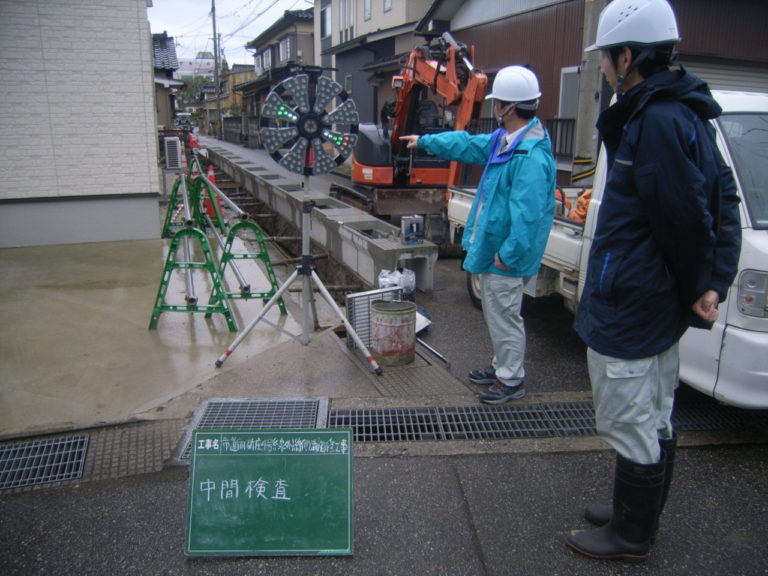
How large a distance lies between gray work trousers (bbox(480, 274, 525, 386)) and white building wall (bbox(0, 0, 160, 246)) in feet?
21.5

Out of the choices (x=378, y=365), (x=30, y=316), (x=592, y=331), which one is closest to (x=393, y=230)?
(x=378, y=365)

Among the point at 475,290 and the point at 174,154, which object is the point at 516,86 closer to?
the point at 475,290

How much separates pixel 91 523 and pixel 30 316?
3.50m

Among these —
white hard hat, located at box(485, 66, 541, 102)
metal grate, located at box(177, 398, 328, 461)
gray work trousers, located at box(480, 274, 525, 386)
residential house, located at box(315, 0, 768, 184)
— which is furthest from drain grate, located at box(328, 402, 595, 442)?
residential house, located at box(315, 0, 768, 184)

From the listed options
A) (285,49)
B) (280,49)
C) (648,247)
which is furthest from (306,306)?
(280,49)

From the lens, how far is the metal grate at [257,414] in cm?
379

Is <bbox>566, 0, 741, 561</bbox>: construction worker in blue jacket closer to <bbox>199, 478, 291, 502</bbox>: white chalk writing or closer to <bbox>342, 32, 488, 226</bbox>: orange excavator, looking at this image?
<bbox>199, 478, 291, 502</bbox>: white chalk writing

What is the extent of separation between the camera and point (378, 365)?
4.64 metres

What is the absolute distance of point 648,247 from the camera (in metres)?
2.31

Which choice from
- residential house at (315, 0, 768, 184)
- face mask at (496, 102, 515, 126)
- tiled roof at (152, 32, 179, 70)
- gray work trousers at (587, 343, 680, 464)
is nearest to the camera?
gray work trousers at (587, 343, 680, 464)

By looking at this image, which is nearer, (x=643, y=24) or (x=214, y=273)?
(x=643, y=24)

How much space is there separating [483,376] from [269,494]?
2.21 metres

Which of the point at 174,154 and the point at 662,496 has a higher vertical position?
the point at 174,154

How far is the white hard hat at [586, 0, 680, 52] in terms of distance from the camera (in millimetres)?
2242
